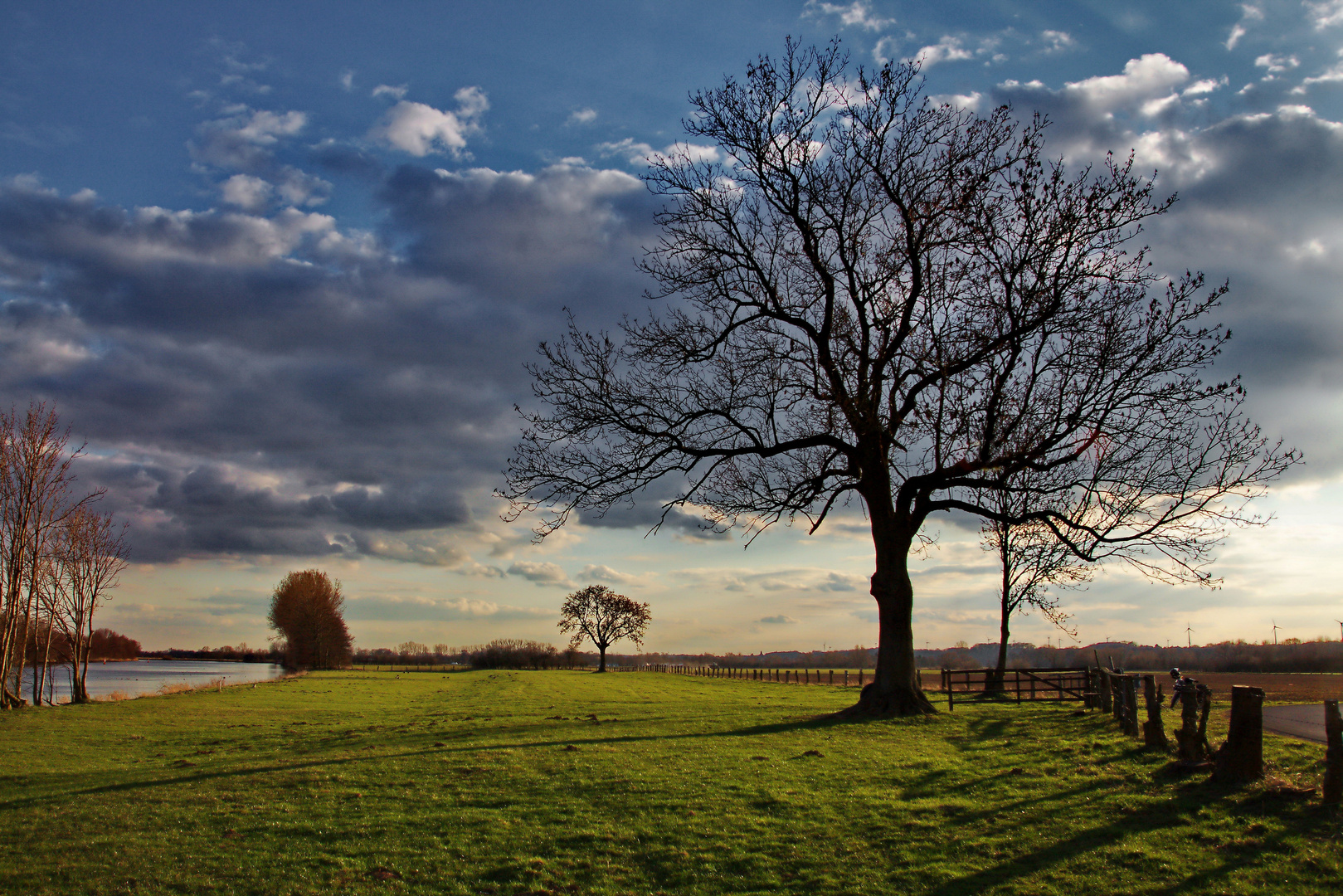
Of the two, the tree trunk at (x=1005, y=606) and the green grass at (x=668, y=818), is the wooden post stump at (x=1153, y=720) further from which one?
the tree trunk at (x=1005, y=606)

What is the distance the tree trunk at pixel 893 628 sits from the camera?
19.8 metres

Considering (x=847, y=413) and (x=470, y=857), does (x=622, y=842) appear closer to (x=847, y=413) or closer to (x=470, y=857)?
(x=470, y=857)

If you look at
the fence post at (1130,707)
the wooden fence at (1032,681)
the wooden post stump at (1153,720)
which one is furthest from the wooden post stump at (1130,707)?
the wooden fence at (1032,681)

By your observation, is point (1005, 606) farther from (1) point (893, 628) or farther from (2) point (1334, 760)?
(2) point (1334, 760)

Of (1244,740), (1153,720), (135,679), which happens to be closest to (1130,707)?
(1153,720)

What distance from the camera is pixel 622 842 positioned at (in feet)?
27.2

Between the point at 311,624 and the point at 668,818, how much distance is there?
106381 mm

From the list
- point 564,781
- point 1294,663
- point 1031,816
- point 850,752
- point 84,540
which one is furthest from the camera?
point 1294,663

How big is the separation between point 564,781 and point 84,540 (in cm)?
4297

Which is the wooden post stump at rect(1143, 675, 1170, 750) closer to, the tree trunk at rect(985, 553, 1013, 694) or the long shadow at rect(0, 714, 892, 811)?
the long shadow at rect(0, 714, 892, 811)

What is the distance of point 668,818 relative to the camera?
9203mm

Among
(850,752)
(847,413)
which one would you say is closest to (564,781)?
(850,752)

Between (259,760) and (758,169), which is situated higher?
(758,169)

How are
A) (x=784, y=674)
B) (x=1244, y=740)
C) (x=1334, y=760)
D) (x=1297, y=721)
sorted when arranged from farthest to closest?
(x=784, y=674) < (x=1297, y=721) < (x=1244, y=740) < (x=1334, y=760)
